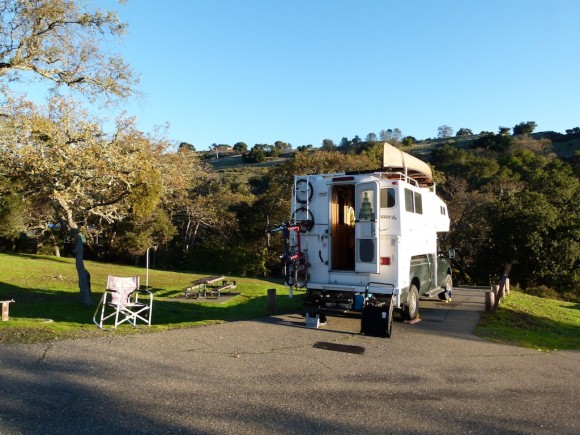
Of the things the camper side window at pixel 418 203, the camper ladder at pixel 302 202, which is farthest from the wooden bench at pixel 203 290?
the camper side window at pixel 418 203

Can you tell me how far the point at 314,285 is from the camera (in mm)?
10016

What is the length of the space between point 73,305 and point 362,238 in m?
9.06

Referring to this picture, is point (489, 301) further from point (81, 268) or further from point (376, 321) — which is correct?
point (81, 268)

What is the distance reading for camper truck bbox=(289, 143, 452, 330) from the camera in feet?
31.2

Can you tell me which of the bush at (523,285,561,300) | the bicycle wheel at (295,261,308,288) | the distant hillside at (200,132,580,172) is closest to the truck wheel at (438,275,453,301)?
the bicycle wheel at (295,261,308,288)

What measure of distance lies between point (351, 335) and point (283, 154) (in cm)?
8106

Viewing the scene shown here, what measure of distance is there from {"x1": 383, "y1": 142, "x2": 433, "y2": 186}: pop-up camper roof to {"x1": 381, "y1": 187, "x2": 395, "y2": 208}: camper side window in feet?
3.93

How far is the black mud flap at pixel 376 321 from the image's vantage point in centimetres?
880

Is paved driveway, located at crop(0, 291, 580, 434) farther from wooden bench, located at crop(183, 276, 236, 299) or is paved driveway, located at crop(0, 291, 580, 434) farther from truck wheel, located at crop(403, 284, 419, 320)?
wooden bench, located at crop(183, 276, 236, 299)

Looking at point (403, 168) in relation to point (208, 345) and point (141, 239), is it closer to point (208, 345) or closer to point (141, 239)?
point (208, 345)

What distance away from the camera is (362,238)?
31.6ft

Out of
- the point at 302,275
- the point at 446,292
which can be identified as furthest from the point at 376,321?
the point at 446,292

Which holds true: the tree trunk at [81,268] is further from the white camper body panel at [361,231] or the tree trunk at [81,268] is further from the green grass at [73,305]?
the white camper body panel at [361,231]

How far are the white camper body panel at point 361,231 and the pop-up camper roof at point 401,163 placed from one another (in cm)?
70
